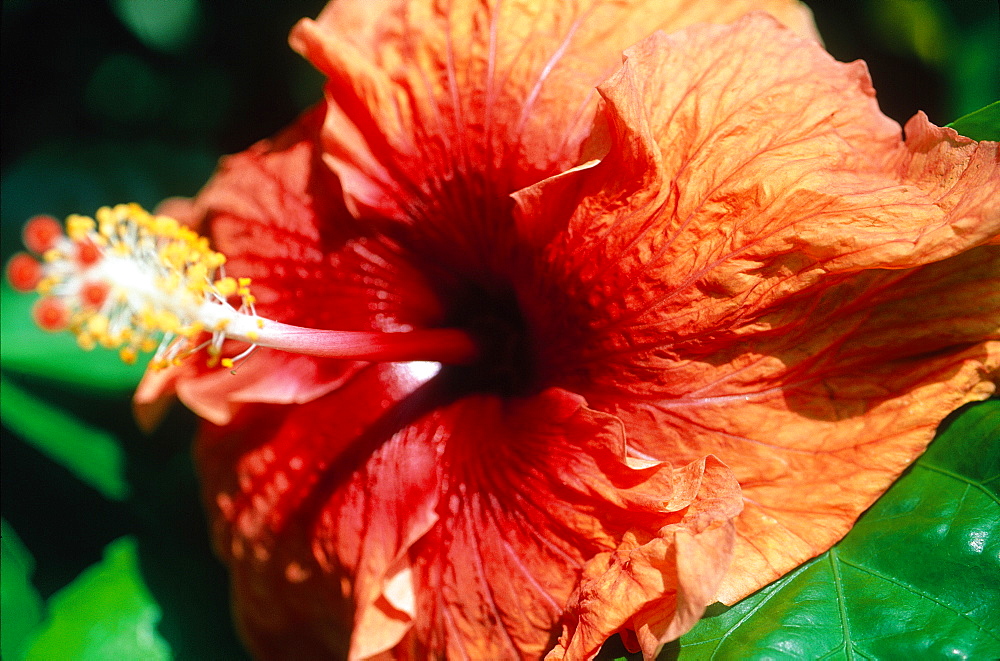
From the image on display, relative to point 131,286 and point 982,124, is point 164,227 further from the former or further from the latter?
point 982,124

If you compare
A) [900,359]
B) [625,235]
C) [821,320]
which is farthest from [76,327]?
[900,359]

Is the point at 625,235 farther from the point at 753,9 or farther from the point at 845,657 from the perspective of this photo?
the point at 845,657

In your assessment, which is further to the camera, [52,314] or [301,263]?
[301,263]

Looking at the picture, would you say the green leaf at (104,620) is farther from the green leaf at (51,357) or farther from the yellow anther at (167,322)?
the yellow anther at (167,322)

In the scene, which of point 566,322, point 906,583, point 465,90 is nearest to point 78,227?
point 465,90

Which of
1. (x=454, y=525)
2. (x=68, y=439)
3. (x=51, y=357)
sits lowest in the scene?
(x=454, y=525)
